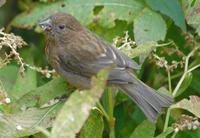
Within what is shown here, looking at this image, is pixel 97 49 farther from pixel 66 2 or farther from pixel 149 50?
pixel 66 2

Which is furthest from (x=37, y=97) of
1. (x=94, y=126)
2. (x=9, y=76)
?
(x=9, y=76)

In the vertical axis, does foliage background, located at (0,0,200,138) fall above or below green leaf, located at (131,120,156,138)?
above

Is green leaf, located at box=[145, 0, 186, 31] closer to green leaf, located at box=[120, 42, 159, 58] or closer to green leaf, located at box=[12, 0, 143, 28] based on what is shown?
green leaf, located at box=[12, 0, 143, 28]

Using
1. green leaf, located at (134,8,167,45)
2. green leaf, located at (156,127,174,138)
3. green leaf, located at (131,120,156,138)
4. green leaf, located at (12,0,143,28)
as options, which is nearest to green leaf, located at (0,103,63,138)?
green leaf, located at (131,120,156,138)

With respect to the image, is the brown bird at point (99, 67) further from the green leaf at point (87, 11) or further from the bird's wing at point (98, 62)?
the green leaf at point (87, 11)

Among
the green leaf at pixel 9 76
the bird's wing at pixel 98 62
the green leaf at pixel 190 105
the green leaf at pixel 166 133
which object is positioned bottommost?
the green leaf at pixel 166 133

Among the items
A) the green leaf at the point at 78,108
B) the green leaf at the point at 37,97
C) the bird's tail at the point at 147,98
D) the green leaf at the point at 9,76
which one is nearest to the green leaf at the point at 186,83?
the bird's tail at the point at 147,98
